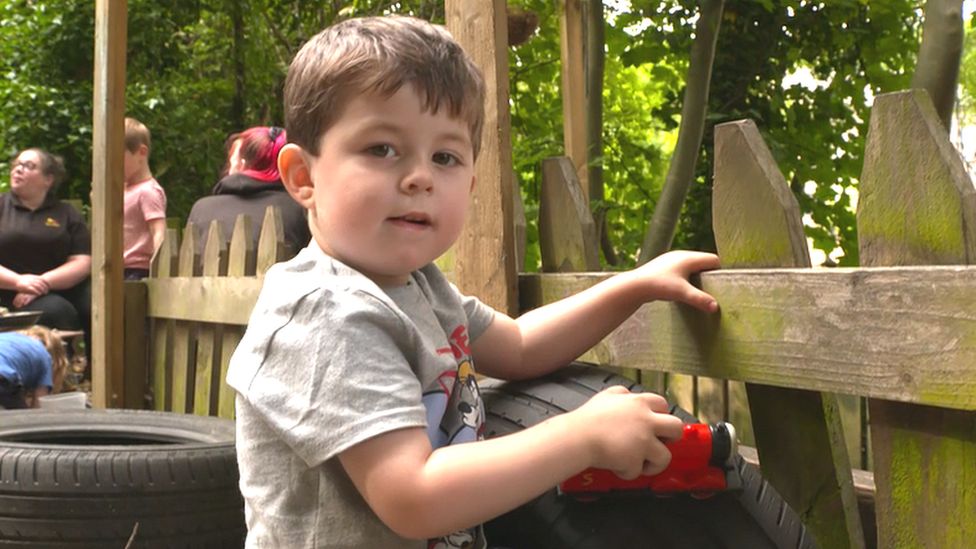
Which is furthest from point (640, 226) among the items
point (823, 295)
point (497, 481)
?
point (497, 481)

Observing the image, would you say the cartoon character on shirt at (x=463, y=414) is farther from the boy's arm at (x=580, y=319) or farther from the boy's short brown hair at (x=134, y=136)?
the boy's short brown hair at (x=134, y=136)

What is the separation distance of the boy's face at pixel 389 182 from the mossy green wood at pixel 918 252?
631mm

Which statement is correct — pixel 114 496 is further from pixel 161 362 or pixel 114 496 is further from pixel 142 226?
pixel 142 226

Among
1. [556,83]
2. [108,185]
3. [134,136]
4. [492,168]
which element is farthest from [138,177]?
[492,168]

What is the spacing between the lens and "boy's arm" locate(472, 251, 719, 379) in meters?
2.05

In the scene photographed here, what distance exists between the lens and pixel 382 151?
160 cm

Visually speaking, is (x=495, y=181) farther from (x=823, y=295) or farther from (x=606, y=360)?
(x=823, y=295)

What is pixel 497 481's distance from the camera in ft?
4.76

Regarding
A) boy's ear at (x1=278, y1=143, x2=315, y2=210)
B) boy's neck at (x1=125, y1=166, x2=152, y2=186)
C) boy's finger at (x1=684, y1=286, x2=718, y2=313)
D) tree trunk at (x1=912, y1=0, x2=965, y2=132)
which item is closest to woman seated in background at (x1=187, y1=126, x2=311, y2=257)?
boy's neck at (x1=125, y1=166, x2=152, y2=186)

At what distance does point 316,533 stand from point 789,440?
995 mm

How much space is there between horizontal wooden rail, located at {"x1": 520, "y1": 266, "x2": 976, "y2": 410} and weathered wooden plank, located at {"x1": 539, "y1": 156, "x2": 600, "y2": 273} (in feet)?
0.95

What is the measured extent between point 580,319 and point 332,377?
0.71m

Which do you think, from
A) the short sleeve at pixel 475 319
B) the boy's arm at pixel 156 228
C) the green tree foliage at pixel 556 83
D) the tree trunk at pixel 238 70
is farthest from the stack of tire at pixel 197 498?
the tree trunk at pixel 238 70

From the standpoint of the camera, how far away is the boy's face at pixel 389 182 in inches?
62.4
